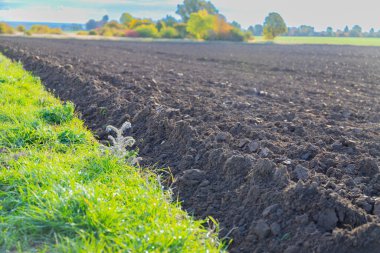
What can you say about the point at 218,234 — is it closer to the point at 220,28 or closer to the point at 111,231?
the point at 111,231

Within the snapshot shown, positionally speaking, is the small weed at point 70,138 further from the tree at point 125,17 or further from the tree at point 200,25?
the tree at point 125,17

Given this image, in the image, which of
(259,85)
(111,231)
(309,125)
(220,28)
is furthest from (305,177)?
(220,28)

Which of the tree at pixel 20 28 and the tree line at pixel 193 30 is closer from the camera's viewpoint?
the tree line at pixel 193 30

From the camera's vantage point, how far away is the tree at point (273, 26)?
8294 cm

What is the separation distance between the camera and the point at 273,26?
275 feet

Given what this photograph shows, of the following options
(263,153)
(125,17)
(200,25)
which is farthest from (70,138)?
(125,17)

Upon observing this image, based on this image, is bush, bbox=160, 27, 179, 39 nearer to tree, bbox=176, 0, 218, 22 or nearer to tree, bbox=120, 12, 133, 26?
tree, bbox=176, 0, 218, 22

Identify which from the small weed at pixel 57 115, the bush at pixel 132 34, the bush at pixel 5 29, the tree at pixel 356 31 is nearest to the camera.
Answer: the small weed at pixel 57 115

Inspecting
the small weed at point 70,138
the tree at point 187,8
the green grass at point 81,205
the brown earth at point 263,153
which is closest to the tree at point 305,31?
the tree at point 187,8

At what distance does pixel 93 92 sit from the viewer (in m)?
10.6

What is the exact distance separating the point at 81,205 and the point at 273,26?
82.9 m

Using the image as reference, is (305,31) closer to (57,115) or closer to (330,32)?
(330,32)

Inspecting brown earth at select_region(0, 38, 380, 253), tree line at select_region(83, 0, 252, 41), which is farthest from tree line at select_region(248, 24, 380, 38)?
brown earth at select_region(0, 38, 380, 253)

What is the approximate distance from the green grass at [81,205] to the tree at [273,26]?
7912 cm
